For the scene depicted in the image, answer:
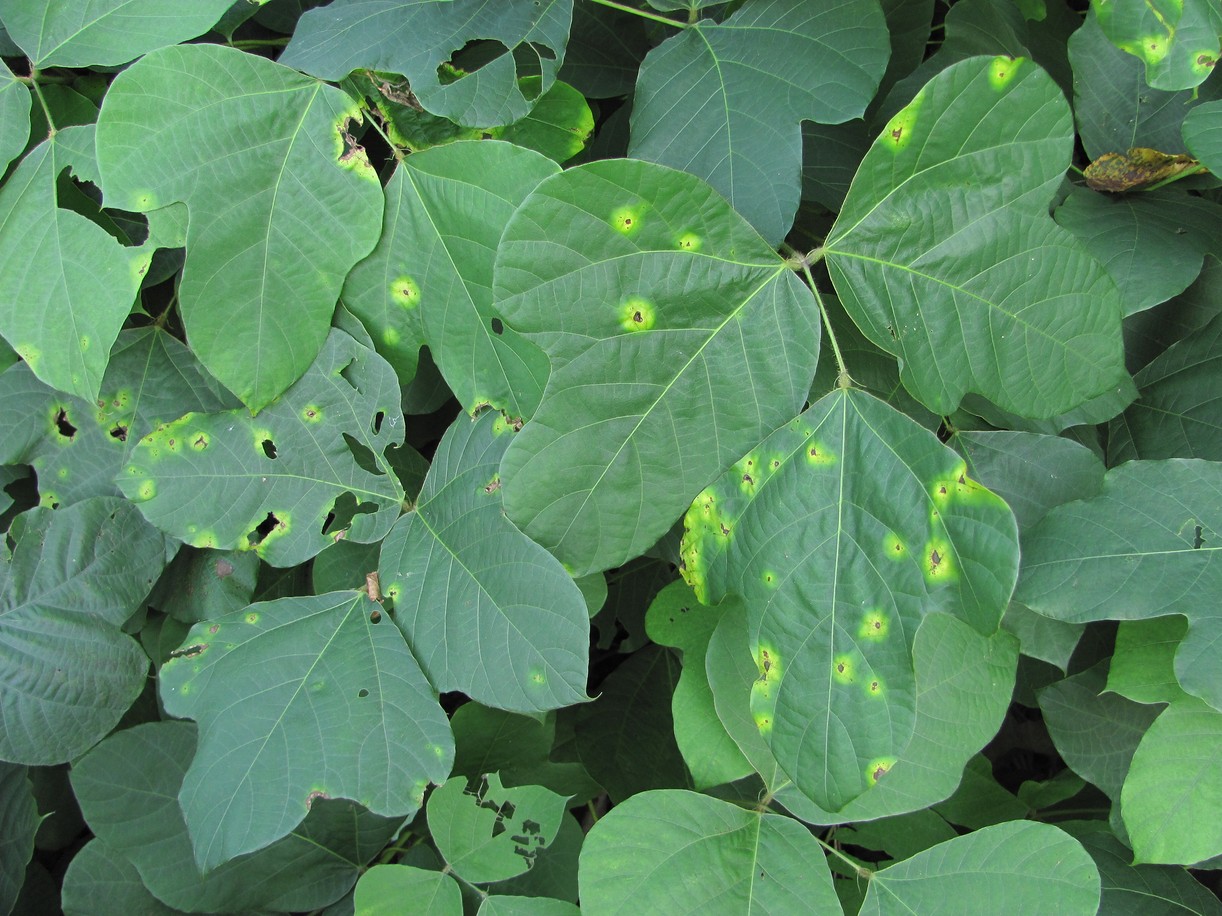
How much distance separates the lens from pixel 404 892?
3.77 feet

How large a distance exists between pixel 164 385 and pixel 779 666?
0.99m

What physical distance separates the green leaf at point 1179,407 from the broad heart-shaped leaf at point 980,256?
1.03ft

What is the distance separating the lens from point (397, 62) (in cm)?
98

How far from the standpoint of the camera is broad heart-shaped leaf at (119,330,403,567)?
3.68 ft

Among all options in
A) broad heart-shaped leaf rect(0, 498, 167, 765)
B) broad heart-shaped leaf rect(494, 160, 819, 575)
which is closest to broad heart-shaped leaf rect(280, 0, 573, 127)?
broad heart-shaped leaf rect(494, 160, 819, 575)

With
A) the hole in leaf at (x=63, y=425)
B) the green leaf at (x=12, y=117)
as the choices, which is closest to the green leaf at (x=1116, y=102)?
the green leaf at (x=12, y=117)

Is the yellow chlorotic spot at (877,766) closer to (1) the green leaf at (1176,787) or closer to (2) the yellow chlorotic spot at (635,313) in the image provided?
A: (1) the green leaf at (1176,787)

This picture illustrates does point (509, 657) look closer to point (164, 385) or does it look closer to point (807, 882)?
point (807, 882)

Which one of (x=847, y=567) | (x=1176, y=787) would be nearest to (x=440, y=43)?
(x=847, y=567)

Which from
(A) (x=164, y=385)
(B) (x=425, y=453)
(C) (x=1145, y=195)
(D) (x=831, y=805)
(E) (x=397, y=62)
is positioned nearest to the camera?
(D) (x=831, y=805)

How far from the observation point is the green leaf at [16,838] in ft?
4.30

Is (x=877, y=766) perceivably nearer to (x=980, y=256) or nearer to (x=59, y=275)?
(x=980, y=256)

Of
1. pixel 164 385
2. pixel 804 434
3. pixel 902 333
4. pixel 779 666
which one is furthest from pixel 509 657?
pixel 164 385

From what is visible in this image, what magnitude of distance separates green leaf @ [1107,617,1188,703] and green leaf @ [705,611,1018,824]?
0.13 meters
